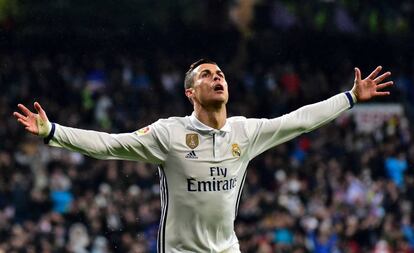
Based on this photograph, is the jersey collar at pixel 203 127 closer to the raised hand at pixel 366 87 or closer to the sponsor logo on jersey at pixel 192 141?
the sponsor logo on jersey at pixel 192 141

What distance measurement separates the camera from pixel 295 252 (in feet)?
57.0

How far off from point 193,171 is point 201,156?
0.13m

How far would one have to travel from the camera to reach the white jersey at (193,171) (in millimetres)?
8078

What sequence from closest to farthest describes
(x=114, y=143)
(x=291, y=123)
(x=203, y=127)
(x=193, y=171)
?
(x=114, y=143) < (x=193, y=171) < (x=203, y=127) < (x=291, y=123)

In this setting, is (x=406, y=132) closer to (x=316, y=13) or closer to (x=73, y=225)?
(x=316, y=13)

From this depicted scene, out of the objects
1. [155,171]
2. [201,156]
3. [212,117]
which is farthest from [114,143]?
[155,171]

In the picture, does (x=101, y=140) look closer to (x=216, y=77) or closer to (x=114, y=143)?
(x=114, y=143)

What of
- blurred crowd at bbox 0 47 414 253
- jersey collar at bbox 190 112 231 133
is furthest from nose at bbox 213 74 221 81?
blurred crowd at bbox 0 47 414 253

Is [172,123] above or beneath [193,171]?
above

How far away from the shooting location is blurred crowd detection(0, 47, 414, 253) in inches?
695

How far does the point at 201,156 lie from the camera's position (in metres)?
8.17

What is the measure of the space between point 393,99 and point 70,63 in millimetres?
6697

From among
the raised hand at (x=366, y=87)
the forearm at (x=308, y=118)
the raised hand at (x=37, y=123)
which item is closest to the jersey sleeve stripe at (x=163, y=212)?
the forearm at (x=308, y=118)

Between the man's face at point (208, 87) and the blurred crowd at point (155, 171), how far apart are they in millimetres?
8695
